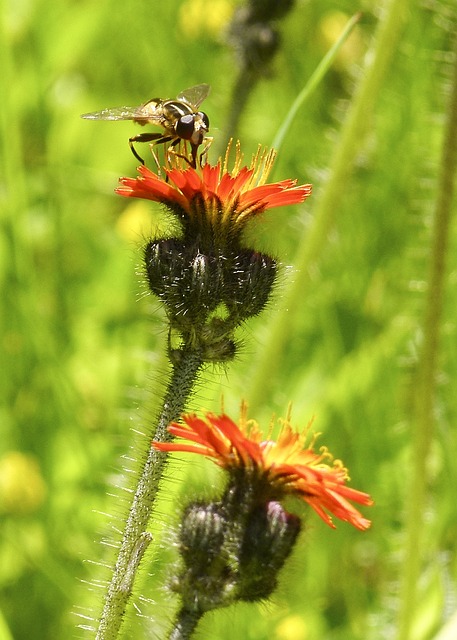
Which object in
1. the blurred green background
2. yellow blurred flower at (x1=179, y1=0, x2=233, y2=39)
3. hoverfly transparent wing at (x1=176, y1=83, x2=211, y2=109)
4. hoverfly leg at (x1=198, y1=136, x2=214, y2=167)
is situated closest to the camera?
hoverfly leg at (x1=198, y1=136, x2=214, y2=167)

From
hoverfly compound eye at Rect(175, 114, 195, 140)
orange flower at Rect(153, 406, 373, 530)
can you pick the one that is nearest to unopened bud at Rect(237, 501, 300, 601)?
orange flower at Rect(153, 406, 373, 530)

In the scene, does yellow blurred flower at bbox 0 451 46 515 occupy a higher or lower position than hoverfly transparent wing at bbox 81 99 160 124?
lower

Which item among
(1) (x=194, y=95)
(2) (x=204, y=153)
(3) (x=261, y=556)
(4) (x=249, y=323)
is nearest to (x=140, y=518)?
(3) (x=261, y=556)

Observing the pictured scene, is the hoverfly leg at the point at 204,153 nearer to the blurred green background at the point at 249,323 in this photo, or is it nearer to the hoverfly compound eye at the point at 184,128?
the hoverfly compound eye at the point at 184,128

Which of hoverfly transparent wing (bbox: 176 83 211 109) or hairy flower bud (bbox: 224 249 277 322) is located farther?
hoverfly transparent wing (bbox: 176 83 211 109)

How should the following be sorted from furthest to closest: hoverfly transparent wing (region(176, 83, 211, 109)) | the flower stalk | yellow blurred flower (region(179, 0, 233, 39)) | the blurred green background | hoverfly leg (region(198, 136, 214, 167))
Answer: yellow blurred flower (region(179, 0, 233, 39)) → the blurred green background → hoverfly transparent wing (region(176, 83, 211, 109)) → hoverfly leg (region(198, 136, 214, 167)) → the flower stalk

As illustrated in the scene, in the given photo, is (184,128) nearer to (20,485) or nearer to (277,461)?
(277,461)

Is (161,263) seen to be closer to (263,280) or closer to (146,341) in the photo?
(263,280)

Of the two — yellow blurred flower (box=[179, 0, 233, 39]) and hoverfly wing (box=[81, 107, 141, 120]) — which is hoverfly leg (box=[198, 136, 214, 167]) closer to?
hoverfly wing (box=[81, 107, 141, 120])
